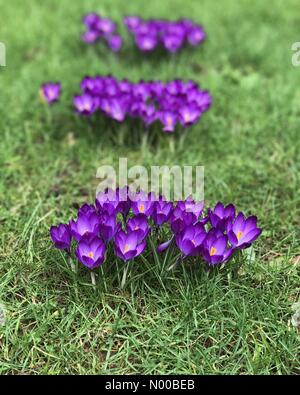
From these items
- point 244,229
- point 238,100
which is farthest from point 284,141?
point 244,229

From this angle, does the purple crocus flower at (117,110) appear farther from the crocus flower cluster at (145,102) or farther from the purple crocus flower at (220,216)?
the purple crocus flower at (220,216)

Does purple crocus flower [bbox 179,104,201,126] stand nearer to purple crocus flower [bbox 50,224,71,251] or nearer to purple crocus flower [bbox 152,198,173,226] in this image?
purple crocus flower [bbox 152,198,173,226]

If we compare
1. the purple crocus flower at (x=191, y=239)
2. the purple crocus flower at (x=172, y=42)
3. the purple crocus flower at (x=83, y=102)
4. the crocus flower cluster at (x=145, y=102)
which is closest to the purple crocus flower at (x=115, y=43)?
the purple crocus flower at (x=172, y=42)

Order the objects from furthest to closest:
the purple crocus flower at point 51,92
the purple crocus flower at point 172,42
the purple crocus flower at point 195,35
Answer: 1. the purple crocus flower at point 195,35
2. the purple crocus flower at point 172,42
3. the purple crocus flower at point 51,92

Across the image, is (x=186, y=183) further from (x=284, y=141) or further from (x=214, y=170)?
(x=284, y=141)

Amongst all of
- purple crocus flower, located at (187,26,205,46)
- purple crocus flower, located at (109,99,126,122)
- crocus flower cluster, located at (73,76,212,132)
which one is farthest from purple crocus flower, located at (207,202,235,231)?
purple crocus flower, located at (187,26,205,46)

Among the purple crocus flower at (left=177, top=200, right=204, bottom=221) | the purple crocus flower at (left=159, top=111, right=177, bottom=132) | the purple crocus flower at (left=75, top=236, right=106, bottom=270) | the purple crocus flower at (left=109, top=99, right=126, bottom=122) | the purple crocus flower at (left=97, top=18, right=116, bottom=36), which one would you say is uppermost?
the purple crocus flower at (left=97, top=18, right=116, bottom=36)
